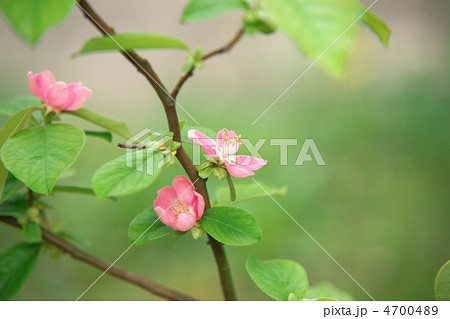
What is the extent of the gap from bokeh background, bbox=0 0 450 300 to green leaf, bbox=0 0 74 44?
0.60 meters

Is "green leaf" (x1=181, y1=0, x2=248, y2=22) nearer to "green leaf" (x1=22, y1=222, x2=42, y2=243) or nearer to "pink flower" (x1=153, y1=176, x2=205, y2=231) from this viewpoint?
"pink flower" (x1=153, y1=176, x2=205, y2=231)

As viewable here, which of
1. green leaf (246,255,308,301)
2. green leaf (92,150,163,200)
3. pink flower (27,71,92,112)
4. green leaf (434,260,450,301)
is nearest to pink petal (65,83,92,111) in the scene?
pink flower (27,71,92,112)

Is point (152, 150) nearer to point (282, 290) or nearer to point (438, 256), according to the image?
point (282, 290)

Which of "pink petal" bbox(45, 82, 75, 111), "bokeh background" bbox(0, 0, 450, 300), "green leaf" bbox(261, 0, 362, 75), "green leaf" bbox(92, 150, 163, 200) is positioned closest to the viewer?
"green leaf" bbox(261, 0, 362, 75)

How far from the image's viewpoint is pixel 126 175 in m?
0.36

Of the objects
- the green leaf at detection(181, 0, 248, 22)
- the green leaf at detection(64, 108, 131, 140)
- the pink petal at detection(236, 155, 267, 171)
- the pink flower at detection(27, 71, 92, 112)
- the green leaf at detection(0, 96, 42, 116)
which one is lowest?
the pink petal at detection(236, 155, 267, 171)

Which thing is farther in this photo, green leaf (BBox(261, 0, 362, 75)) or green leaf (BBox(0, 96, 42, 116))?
green leaf (BBox(0, 96, 42, 116))

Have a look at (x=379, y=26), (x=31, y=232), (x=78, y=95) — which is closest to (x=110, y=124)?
(x=78, y=95)

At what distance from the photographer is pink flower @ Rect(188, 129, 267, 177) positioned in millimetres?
410

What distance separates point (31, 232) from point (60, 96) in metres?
0.16

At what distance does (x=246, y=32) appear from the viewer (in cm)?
47

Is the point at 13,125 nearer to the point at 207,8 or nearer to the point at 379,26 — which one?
the point at 207,8

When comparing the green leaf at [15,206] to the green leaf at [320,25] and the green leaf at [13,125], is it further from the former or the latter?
the green leaf at [320,25]

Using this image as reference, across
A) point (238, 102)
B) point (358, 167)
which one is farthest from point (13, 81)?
point (358, 167)
